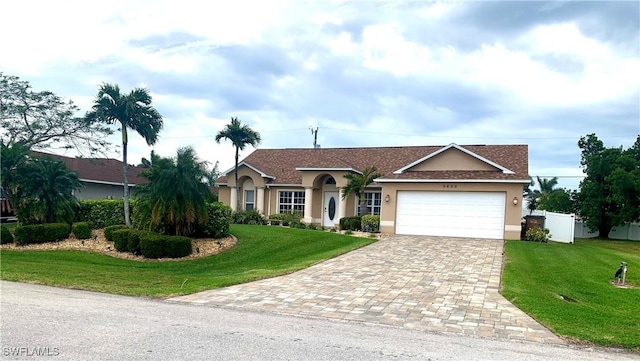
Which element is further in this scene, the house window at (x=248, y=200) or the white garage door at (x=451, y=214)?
the house window at (x=248, y=200)

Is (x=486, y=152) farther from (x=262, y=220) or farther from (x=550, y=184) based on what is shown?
(x=550, y=184)

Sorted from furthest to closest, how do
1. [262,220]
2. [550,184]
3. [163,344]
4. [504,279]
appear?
[550,184] → [262,220] → [504,279] → [163,344]

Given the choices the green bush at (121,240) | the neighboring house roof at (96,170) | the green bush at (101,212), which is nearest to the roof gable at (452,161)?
the green bush at (121,240)

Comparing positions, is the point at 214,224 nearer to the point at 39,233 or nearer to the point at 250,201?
the point at 39,233

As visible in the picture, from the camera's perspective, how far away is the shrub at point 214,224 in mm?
16781

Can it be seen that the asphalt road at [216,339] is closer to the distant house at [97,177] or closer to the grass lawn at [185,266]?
the grass lawn at [185,266]

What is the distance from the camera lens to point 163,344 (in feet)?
17.7

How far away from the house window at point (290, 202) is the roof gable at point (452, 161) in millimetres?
7024

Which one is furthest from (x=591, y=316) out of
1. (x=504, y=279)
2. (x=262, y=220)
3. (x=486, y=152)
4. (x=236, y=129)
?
(x=236, y=129)

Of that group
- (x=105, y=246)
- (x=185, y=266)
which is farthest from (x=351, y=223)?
(x=105, y=246)

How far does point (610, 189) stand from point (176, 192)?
2792 cm

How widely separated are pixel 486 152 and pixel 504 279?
47.5ft

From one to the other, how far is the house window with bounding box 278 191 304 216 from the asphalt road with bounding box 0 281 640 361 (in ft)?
62.8

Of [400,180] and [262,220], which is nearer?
[400,180]
